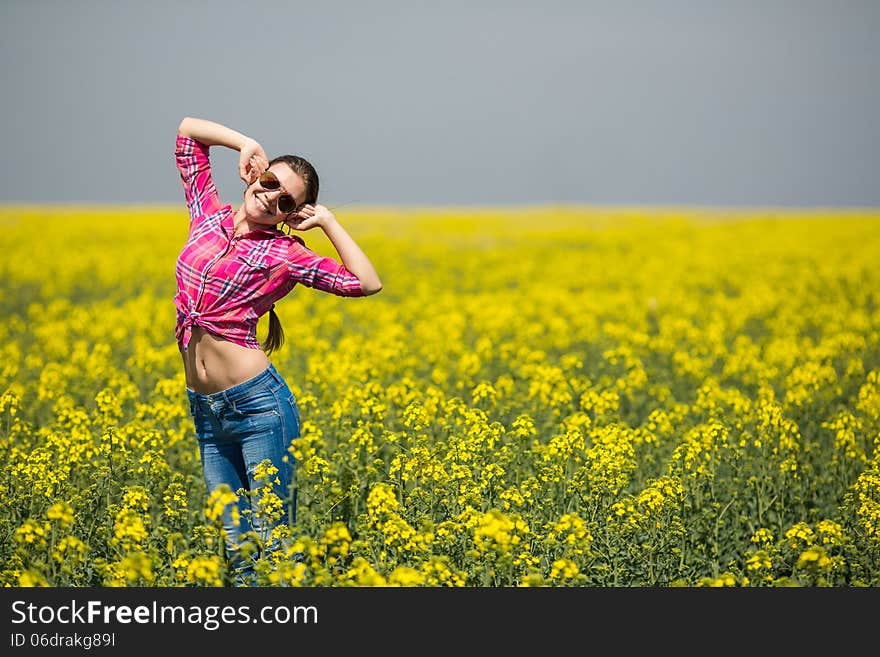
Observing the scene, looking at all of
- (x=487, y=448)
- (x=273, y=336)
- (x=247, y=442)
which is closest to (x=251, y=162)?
(x=273, y=336)

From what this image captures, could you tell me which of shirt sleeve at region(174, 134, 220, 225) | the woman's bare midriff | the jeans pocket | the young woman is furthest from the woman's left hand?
the jeans pocket

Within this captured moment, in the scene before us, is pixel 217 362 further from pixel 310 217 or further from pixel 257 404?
pixel 310 217

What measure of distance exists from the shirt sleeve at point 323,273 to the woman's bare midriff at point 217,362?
1.46 ft

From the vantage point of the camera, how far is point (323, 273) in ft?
14.7

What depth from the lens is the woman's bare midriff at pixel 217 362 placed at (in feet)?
14.9

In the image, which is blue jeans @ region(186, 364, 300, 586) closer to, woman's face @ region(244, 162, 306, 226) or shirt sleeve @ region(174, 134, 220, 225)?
woman's face @ region(244, 162, 306, 226)

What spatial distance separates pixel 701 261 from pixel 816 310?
927 cm

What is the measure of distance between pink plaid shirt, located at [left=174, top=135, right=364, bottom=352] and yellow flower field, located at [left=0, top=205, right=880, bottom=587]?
2.51 ft

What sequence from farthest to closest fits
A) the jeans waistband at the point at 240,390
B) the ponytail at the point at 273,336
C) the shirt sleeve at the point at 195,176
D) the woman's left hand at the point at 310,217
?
1. the ponytail at the point at 273,336
2. the shirt sleeve at the point at 195,176
3. the jeans waistband at the point at 240,390
4. the woman's left hand at the point at 310,217

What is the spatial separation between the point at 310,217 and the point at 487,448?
8.42ft

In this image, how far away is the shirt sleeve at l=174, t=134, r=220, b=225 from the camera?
4.77 m

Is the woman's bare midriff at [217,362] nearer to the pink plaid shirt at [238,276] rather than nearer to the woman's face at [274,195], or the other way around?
the pink plaid shirt at [238,276]

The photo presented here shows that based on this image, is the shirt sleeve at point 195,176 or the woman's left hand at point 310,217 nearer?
the woman's left hand at point 310,217

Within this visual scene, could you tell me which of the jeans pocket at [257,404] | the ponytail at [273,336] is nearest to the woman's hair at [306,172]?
the ponytail at [273,336]
